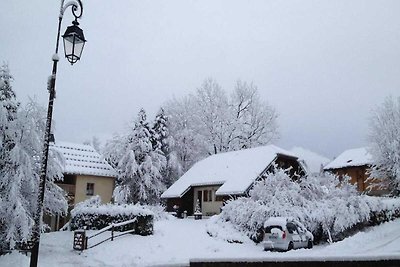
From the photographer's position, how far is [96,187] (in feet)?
119

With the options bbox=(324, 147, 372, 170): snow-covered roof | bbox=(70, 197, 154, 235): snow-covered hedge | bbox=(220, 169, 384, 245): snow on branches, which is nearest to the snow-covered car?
bbox=(220, 169, 384, 245): snow on branches

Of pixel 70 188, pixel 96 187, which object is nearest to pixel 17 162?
pixel 70 188

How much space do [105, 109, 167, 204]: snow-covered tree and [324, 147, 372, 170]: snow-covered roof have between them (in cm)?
2389

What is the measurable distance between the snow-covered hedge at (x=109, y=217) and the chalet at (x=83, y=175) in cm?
905

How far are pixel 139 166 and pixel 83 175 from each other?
909 centimetres

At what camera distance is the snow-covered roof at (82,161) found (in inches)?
1366

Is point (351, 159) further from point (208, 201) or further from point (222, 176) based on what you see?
point (208, 201)

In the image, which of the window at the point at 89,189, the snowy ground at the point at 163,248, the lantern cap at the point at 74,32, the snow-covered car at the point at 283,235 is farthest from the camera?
the window at the point at 89,189

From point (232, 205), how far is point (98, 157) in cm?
1700

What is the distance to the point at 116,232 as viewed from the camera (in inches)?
902

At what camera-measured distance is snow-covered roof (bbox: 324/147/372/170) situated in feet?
169

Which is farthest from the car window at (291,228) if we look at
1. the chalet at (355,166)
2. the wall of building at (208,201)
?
the chalet at (355,166)

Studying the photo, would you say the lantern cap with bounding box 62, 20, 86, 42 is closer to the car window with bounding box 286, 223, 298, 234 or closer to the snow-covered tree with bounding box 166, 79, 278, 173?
the car window with bounding box 286, 223, 298, 234

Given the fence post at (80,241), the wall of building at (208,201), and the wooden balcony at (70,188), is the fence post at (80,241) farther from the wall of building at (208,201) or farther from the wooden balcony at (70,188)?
the wall of building at (208,201)
